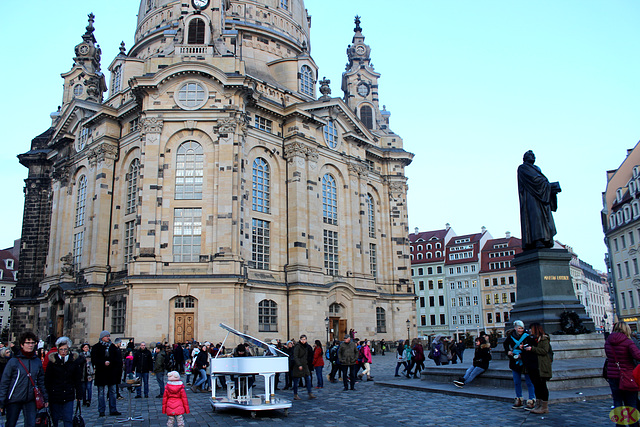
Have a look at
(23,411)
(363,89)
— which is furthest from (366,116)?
(23,411)

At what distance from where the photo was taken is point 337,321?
42125 mm

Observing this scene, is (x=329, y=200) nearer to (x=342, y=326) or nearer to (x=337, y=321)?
(x=337, y=321)

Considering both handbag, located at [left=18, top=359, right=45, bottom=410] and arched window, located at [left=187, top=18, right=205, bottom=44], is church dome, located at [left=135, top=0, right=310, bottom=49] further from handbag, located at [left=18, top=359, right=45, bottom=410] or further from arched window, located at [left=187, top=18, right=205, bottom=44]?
handbag, located at [left=18, top=359, right=45, bottom=410]

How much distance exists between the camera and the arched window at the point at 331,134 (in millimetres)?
45219

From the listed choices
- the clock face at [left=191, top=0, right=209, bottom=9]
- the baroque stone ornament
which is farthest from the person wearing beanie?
the clock face at [left=191, top=0, right=209, bottom=9]

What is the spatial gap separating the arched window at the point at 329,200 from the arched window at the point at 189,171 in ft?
37.4

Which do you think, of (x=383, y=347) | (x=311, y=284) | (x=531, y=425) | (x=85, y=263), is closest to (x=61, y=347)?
(x=531, y=425)

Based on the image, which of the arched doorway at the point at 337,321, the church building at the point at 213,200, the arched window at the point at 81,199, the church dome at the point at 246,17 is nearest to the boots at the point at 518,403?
the church building at the point at 213,200

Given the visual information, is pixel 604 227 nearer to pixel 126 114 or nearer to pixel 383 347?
pixel 383 347

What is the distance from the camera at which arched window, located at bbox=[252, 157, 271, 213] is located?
39.3m

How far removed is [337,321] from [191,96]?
20.2 metres

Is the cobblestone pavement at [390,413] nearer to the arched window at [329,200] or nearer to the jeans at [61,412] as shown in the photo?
the jeans at [61,412]

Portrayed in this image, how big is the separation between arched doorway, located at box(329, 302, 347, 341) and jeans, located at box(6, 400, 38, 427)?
34009 millimetres

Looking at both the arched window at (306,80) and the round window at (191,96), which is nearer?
the round window at (191,96)
